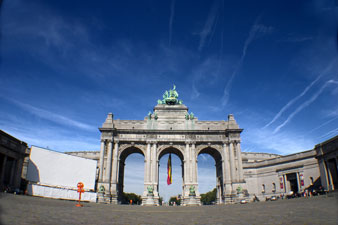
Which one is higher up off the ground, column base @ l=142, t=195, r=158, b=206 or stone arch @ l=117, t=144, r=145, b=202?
stone arch @ l=117, t=144, r=145, b=202

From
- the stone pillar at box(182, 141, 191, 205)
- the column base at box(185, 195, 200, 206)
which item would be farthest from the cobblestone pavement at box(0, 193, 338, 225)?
the stone pillar at box(182, 141, 191, 205)

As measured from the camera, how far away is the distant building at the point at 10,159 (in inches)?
1110

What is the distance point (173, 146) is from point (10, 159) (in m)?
28.6

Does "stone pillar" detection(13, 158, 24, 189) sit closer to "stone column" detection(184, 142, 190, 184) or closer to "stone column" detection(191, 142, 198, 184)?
"stone column" detection(184, 142, 190, 184)

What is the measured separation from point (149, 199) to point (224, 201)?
588 inches

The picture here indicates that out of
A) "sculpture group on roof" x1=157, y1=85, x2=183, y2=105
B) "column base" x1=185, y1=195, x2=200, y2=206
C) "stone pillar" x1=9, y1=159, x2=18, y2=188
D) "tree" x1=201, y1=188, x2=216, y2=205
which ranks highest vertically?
"sculpture group on roof" x1=157, y1=85, x2=183, y2=105

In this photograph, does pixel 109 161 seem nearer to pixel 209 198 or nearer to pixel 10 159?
pixel 10 159

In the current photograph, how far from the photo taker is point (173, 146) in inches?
1944

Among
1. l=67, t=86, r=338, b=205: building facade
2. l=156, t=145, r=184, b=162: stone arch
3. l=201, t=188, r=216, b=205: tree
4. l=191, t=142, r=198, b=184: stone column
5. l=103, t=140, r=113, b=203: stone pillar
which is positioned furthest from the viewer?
l=201, t=188, r=216, b=205: tree

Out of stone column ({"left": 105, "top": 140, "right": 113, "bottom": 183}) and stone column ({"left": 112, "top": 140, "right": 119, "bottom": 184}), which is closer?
stone column ({"left": 105, "top": 140, "right": 113, "bottom": 183})

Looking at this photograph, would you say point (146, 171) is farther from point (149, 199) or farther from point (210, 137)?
Answer: point (210, 137)

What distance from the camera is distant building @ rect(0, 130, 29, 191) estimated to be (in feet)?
92.5

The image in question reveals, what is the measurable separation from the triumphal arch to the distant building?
16.3 meters

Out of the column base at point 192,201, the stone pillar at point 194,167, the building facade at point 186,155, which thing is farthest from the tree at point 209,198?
the column base at point 192,201
